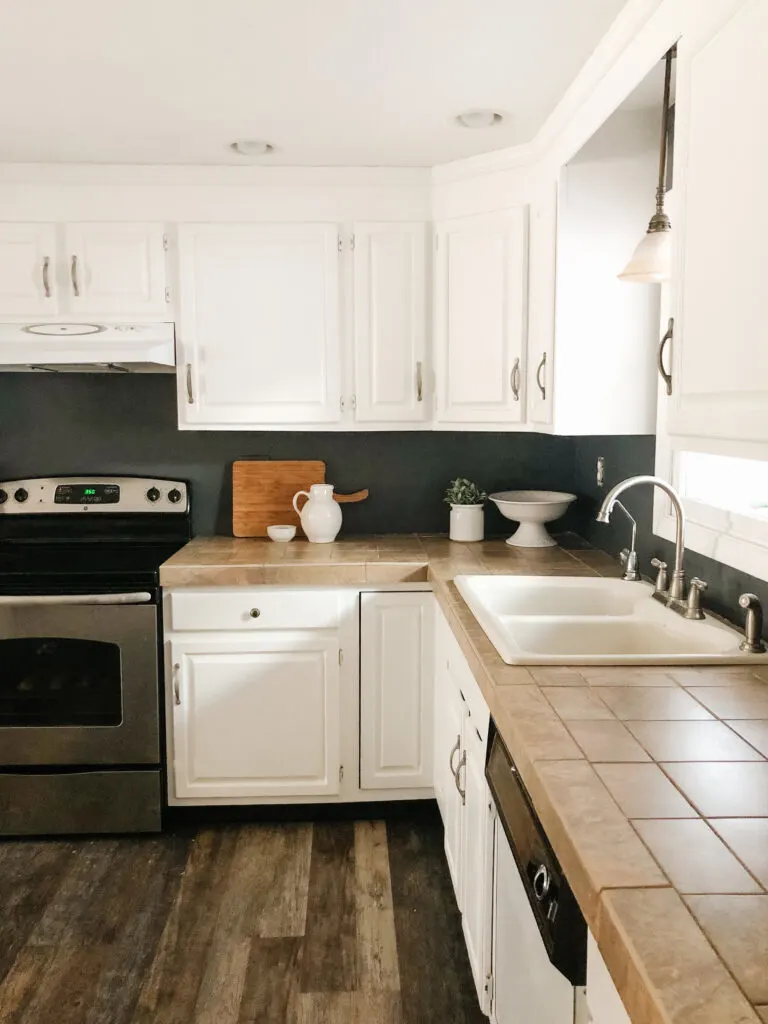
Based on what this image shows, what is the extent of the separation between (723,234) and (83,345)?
2029 mm

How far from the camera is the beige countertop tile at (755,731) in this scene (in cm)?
118

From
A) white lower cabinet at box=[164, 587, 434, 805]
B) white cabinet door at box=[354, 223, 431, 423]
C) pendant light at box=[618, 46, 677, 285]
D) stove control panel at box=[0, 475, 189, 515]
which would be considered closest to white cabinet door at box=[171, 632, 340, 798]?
white lower cabinet at box=[164, 587, 434, 805]

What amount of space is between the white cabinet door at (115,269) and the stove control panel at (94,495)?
0.65m

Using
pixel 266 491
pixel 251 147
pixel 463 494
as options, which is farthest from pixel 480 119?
pixel 266 491

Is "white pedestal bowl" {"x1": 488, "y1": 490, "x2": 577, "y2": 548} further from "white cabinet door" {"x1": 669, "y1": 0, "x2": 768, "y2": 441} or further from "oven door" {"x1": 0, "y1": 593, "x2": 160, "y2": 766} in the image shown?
"white cabinet door" {"x1": 669, "y1": 0, "x2": 768, "y2": 441}

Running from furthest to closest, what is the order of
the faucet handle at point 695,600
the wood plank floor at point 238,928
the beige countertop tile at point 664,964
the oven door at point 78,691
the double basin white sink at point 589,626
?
the oven door at point 78,691
the wood plank floor at point 238,928
the faucet handle at point 695,600
the double basin white sink at point 589,626
the beige countertop tile at point 664,964

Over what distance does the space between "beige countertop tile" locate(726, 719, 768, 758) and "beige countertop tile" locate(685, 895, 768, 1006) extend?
1.31 feet

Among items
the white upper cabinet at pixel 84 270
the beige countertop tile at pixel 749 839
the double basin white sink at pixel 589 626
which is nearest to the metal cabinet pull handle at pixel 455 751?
the double basin white sink at pixel 589 626

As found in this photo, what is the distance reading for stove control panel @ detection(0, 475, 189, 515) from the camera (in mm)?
3109

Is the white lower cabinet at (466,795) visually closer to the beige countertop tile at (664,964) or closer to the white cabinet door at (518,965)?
the white cabinet door at (518,965)

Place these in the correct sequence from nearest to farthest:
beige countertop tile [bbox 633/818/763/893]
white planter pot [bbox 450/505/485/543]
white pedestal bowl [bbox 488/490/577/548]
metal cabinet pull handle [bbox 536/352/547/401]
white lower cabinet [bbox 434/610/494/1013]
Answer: beige countertop tile [bbox 633/818/763/893] < white lower cabinet [bbox 434/610/494/1013] < metal cabinet pull handle [bbox 536/352/547/401] < white pedestal bowl [bbox 488/490/577/548] < white planter pot [bbox 450/505/485/543]

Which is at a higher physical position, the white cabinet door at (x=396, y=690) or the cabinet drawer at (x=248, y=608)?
the cabinet drawer at (x=248, y=608)

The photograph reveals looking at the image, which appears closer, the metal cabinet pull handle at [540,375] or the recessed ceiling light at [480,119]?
the recessed ceiling light at [480,119]

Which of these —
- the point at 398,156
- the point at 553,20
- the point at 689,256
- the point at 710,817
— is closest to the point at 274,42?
the point at 553,20
